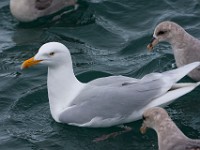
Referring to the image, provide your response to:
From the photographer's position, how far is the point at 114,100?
8.69 m

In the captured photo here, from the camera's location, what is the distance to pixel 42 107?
9523 mm

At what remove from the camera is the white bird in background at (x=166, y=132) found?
7.47 meters

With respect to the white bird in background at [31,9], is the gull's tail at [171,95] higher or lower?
higher

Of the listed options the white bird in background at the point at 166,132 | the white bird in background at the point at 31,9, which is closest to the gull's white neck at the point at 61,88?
the white bird in background at the point at 166,132

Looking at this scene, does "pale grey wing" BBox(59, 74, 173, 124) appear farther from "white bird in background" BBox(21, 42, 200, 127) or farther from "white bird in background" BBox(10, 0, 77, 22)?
"white bird in background" BBox(10, 0, 77, 22)

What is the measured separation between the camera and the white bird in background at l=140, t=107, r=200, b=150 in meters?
→ 7.47

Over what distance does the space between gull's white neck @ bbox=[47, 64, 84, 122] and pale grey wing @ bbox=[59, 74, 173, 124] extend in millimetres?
125

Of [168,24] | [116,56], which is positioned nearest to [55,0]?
[116,56]

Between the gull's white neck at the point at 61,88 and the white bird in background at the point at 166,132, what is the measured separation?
1.10 m

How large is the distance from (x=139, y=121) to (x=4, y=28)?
13.5ft

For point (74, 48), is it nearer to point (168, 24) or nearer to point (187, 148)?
point (168, 24)

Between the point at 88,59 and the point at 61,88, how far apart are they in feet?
6.65

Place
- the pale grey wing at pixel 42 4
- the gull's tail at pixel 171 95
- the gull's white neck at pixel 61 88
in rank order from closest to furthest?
the gull's tail at pixel 171 95
the gull's white neck at pixel 61 88
the pale grey wing at pixel 42 4

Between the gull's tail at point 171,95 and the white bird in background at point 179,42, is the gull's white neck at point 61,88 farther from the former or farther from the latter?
the white bird in background at point 179,42
